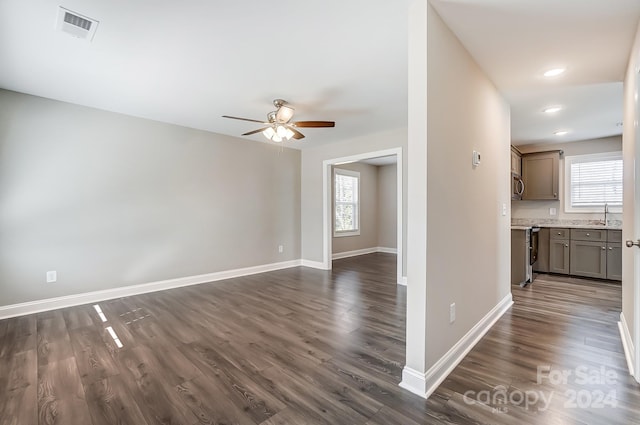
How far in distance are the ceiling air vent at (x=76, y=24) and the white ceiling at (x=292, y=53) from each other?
5 centimetres

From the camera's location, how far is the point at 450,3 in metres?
1.81

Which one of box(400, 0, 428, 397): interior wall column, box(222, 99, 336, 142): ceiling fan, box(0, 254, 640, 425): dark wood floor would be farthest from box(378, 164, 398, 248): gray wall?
box(400, 0, 428, 397): interior wall column

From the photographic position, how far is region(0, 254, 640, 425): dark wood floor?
166 cm

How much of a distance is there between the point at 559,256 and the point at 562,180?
1.50 meters

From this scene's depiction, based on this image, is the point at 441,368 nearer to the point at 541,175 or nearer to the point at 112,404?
the point at 112,404

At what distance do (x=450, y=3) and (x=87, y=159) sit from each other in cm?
426

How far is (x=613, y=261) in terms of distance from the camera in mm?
4520

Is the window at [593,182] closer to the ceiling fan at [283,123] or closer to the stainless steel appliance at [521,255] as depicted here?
the stainless steel appliance at [521,255]

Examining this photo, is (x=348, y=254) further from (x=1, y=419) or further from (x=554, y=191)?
(x=1, y=419)

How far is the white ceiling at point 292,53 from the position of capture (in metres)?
1.91

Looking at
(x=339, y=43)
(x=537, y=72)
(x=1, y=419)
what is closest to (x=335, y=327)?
(x=1, y=419)

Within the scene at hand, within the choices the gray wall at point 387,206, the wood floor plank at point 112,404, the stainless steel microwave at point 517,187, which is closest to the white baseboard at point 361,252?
the gray wall at point 387,206

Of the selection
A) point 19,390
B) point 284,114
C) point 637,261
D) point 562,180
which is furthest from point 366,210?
point 19,390

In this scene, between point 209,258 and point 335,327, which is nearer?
point 335,327
